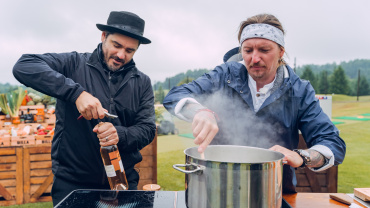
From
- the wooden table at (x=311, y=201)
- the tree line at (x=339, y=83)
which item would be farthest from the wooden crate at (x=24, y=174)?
the tree line at (x=339, y=83)

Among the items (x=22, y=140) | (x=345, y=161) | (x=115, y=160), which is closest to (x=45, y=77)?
(x=115, y=160)

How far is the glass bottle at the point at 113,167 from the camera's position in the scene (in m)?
1.80

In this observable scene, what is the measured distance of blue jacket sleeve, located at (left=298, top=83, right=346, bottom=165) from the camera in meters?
1.58

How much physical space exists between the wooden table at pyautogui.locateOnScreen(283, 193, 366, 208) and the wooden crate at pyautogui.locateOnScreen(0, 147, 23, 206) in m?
4.17

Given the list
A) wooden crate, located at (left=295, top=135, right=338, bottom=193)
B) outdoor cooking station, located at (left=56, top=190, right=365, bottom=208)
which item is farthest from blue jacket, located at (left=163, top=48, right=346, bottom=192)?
wooden crate, located at (left=295, top=135, right=338, bottom=193)

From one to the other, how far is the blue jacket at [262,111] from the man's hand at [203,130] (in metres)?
0.45

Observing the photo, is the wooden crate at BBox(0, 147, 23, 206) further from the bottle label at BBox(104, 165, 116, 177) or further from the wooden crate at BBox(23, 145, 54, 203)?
the bottle label at BBox(104, 165, 116, 177)

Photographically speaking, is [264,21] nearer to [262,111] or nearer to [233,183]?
[262,111]

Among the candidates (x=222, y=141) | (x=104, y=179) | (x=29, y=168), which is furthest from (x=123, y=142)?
(x=29, y=168)

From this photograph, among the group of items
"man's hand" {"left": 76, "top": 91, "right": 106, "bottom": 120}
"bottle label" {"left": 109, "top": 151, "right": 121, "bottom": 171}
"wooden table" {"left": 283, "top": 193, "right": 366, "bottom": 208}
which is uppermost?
"man's hand" {"left": 76, "top": 91, "right": 106, "bottom": 120}

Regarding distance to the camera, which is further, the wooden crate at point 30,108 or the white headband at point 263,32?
the wooden crate at point 30,108

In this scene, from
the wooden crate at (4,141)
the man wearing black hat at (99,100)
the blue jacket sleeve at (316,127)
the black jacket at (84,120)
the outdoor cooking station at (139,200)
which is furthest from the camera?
the wooden crate at (4,141)

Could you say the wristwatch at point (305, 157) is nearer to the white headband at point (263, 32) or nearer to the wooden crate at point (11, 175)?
the white headband at point (263, 32)

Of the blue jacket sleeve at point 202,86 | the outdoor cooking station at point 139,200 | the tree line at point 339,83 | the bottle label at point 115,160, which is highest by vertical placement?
the tree line at point 339,83
